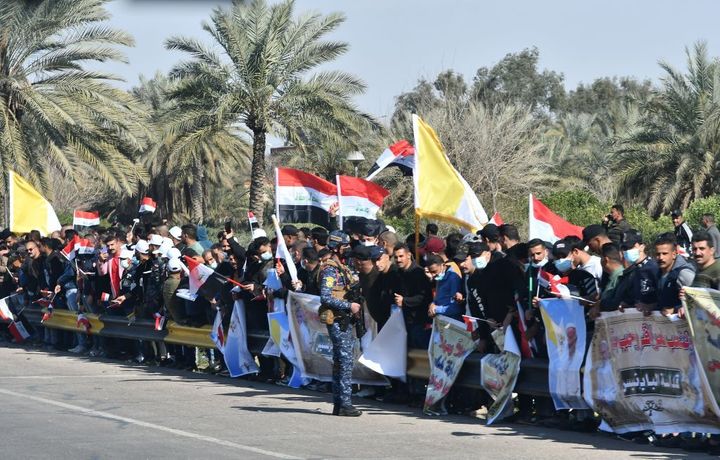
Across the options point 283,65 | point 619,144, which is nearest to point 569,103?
point 619,144

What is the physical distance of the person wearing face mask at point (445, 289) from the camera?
495 inches

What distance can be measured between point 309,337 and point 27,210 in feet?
33.4

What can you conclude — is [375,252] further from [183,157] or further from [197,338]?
[183,157]

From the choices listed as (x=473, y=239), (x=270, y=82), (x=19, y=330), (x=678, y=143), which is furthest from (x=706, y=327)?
(x=678, y=143)

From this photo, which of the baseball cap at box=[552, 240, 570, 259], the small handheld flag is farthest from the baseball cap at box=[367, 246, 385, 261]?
the small handheld flag

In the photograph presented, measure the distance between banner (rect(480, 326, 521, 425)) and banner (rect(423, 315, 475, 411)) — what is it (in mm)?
380

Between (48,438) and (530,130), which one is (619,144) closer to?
(530,130)

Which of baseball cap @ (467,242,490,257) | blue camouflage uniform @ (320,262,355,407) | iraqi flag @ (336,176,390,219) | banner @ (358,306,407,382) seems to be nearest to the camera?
blue camouflage uniform @ (320,262,355,407)

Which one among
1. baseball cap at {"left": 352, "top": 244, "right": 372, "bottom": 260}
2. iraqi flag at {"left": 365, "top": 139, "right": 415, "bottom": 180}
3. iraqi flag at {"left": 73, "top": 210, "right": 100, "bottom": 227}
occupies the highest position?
iraqi flag at {"left": 73, "top": 210, "right": 100, "bottom": 227}

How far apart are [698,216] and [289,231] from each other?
1458cm

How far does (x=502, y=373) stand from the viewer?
468 inches

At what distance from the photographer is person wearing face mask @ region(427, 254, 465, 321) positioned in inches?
495

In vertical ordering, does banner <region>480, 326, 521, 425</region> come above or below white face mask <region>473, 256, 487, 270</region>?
below

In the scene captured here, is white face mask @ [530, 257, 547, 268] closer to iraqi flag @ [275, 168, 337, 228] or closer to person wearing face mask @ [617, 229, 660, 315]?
person wearing face mask @ [617, 229, 660, 315]
